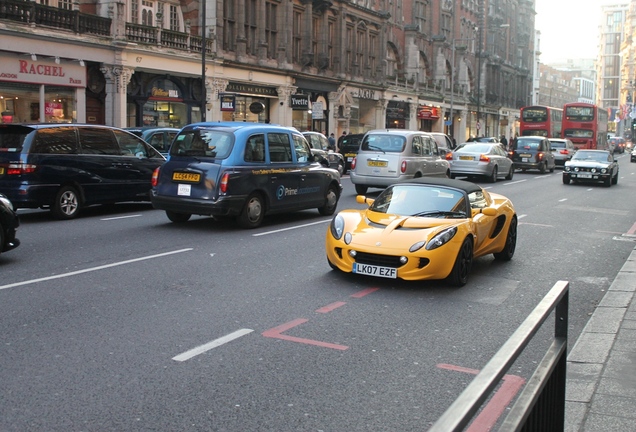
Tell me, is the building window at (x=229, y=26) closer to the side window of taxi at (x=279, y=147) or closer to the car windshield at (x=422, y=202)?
the side window of taxi at (x=279, y=147)

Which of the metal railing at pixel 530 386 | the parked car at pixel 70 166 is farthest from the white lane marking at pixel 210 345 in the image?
the parked car at pixel 70 166

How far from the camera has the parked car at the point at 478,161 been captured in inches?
1130

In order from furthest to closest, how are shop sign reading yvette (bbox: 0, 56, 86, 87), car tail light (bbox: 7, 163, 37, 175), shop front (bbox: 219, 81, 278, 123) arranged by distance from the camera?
1. shop front (bbox: 219, 81, 278, 123)
2. shop sign reading yvette (bbox: 0, 56, 86, 87)
3. car tail light (bbox: 7, 163, 37, 175)

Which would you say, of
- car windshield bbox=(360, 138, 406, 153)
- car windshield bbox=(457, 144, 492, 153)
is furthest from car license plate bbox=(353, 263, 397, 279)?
car windshield bbox=(457, 144, 492, 153)

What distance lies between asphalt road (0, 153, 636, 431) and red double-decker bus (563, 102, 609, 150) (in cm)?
4636

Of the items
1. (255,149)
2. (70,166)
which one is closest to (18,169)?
(70,166)

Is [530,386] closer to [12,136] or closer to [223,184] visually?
[223,184]

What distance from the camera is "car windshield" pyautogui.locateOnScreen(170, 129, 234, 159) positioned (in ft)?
44.5

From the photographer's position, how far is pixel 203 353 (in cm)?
603

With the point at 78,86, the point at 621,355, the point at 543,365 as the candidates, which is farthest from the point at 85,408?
the point at 78,86

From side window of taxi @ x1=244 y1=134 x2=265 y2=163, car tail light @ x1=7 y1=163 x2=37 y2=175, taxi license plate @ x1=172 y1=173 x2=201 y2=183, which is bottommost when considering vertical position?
taxi license plate @ x1=172 y1=173 x2=201 y2=183

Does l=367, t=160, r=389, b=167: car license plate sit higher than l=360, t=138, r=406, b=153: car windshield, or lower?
lower

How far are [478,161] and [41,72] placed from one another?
16278 mm

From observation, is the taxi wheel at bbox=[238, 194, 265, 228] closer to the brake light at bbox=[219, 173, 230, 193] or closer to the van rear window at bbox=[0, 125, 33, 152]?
the brake light at bbox=[219, 173, 230, 193]
